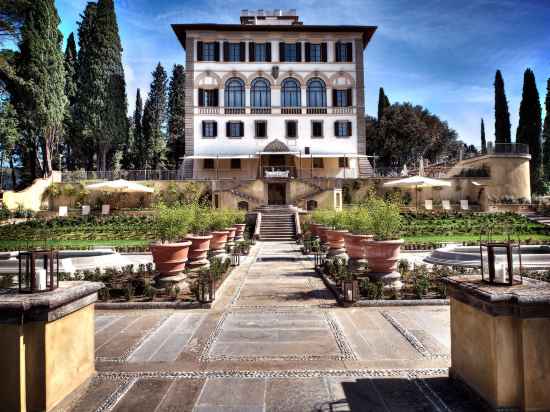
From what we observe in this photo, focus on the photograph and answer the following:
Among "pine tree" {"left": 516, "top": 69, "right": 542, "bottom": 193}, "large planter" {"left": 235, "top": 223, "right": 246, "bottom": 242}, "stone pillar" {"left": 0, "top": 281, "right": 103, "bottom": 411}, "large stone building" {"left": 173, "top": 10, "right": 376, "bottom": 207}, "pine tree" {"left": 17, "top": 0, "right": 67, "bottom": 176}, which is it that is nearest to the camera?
"stone pillar" {"left": 0, "top": 281, "right": 103, "bottom": 411}

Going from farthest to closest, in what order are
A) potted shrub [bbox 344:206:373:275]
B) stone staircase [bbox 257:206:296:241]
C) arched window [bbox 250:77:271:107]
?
1. arched window [bbox 250:77:271:107]
2. stone staircase [bbox 257:206:296:241]
3. potted shrub [bbox 344:206:373:275]

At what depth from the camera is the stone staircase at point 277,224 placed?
2339 cm

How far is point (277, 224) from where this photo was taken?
82.0 ft

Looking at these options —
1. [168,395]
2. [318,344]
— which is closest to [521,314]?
[318,344]

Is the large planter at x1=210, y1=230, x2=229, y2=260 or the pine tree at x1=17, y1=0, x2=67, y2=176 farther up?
the pine tree at x1=17, y1=0, x2=67, y2=176

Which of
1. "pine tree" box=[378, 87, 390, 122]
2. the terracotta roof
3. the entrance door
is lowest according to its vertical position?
the entrance door

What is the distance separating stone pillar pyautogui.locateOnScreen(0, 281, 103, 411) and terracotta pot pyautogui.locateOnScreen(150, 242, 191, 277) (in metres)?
5.29

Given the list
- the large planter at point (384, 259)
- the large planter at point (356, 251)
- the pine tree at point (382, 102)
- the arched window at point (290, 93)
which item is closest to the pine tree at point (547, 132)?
the pine tree at point (382, 102)

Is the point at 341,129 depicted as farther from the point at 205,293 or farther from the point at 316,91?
the point at 205,293

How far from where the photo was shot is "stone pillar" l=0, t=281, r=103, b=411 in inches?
129

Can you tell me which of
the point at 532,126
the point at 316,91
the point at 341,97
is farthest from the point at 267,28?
the point at 532,126

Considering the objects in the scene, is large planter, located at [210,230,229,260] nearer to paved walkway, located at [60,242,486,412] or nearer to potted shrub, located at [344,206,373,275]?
potted shrub, located at [344,206,373,275]

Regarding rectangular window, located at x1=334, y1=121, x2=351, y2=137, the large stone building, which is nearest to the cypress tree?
the large stone building

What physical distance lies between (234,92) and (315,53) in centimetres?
854
